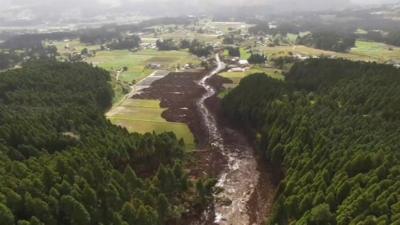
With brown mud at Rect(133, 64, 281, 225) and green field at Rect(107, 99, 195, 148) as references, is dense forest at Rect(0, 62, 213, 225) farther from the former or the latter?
green field at Rect(107, 99, 195, 148)

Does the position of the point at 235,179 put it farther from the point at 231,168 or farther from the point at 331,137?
the point at 331,137

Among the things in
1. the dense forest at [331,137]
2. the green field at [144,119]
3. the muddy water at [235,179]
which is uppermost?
the dense forest at [331,137]

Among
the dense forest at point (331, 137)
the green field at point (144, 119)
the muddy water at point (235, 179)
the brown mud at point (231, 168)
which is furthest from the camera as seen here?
the green field at point (144, 119)

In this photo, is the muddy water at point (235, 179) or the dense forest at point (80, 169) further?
the muddy water at point (235, 179)

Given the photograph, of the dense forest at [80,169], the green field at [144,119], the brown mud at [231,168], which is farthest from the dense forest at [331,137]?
the dense forest at [80,169]

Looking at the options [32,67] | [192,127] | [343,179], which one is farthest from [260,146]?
[32,67]

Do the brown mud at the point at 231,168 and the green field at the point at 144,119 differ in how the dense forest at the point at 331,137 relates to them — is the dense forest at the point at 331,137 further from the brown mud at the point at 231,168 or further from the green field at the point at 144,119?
the green field at the point at 144,119

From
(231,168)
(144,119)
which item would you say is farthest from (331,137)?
(144,119)
